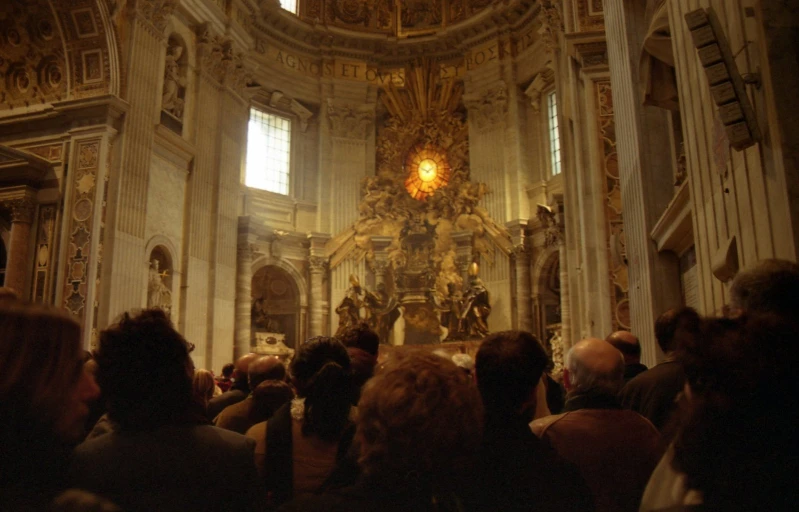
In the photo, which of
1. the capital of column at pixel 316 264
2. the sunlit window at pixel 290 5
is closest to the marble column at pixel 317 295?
the capital of column at pixel 316 264

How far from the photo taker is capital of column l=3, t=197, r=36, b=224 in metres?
12.1

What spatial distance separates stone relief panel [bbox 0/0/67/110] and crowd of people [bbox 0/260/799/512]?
41.4 ft

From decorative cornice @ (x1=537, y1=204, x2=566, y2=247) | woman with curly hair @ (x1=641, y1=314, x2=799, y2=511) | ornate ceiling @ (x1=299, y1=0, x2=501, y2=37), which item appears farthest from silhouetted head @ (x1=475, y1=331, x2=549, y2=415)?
ornate ceiling @ (x1=299, y1=0, x2=501, y2=37)

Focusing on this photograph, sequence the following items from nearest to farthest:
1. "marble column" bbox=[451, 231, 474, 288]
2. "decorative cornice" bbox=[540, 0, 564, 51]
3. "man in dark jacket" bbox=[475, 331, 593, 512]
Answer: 1. "man in dark jacket" bbox=[475, 331, 593, 512]
2. "decorative cornice" bbox=[540, 0, 564, 51]
3. "marble column" bbox=[451, 231, 474, 288]

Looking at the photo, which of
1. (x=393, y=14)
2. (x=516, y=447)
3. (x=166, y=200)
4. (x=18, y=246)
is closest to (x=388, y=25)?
(x=393, y=14)

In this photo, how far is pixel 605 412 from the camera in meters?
2.32

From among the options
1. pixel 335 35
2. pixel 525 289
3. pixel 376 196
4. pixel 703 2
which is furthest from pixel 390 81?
pixel 703 2

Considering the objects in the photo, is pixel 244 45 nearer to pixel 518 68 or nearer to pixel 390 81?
pixel 390 81

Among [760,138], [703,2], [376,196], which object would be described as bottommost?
[760,138]

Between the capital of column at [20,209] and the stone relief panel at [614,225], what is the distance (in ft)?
33.5

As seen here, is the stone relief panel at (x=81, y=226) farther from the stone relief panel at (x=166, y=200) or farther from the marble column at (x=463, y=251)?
the marble column at (x=463, y=251)

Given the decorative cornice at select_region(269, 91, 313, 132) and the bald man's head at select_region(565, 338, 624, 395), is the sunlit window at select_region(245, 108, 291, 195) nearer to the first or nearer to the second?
the decorative cornice at select_region(269, 91, 313, 132)

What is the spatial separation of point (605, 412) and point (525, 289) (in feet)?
53.4

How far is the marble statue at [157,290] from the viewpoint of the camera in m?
13.2
